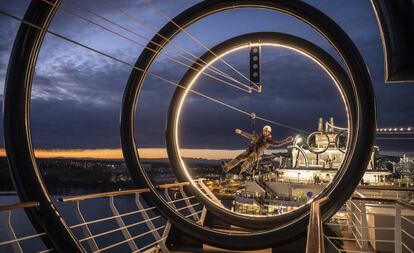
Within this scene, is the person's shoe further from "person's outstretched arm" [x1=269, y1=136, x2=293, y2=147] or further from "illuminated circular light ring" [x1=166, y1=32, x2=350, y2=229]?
"person's outstretched arm" [x1=269, y1=136, x2=293, y2=147]

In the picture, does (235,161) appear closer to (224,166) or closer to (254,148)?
(224,166)

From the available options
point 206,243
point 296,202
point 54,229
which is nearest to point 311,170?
point 296,202

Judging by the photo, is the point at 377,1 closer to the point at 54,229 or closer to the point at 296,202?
the point at 54,229

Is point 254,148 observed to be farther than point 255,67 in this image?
Yes

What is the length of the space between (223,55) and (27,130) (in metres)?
4.51

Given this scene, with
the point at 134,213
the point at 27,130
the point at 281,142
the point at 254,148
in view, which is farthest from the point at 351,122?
the point at 27,130

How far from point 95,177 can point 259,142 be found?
9055cm

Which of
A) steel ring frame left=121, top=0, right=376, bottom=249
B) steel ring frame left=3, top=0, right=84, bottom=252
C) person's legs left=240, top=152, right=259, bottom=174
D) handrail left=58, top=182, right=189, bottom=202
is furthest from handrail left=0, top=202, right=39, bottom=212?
person's legs left=240, top=152, right=259, bottom=174

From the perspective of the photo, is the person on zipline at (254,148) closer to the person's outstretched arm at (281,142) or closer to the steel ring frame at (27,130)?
the person's outstretched arm at (281,142)

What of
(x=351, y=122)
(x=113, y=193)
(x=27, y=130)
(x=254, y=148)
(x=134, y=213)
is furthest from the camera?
(x=254, y=148)

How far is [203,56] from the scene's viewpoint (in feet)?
24.1

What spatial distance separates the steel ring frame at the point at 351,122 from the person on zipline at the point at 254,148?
2085mm

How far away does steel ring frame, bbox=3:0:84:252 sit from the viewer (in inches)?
A: 140

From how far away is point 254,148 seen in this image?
773cm
